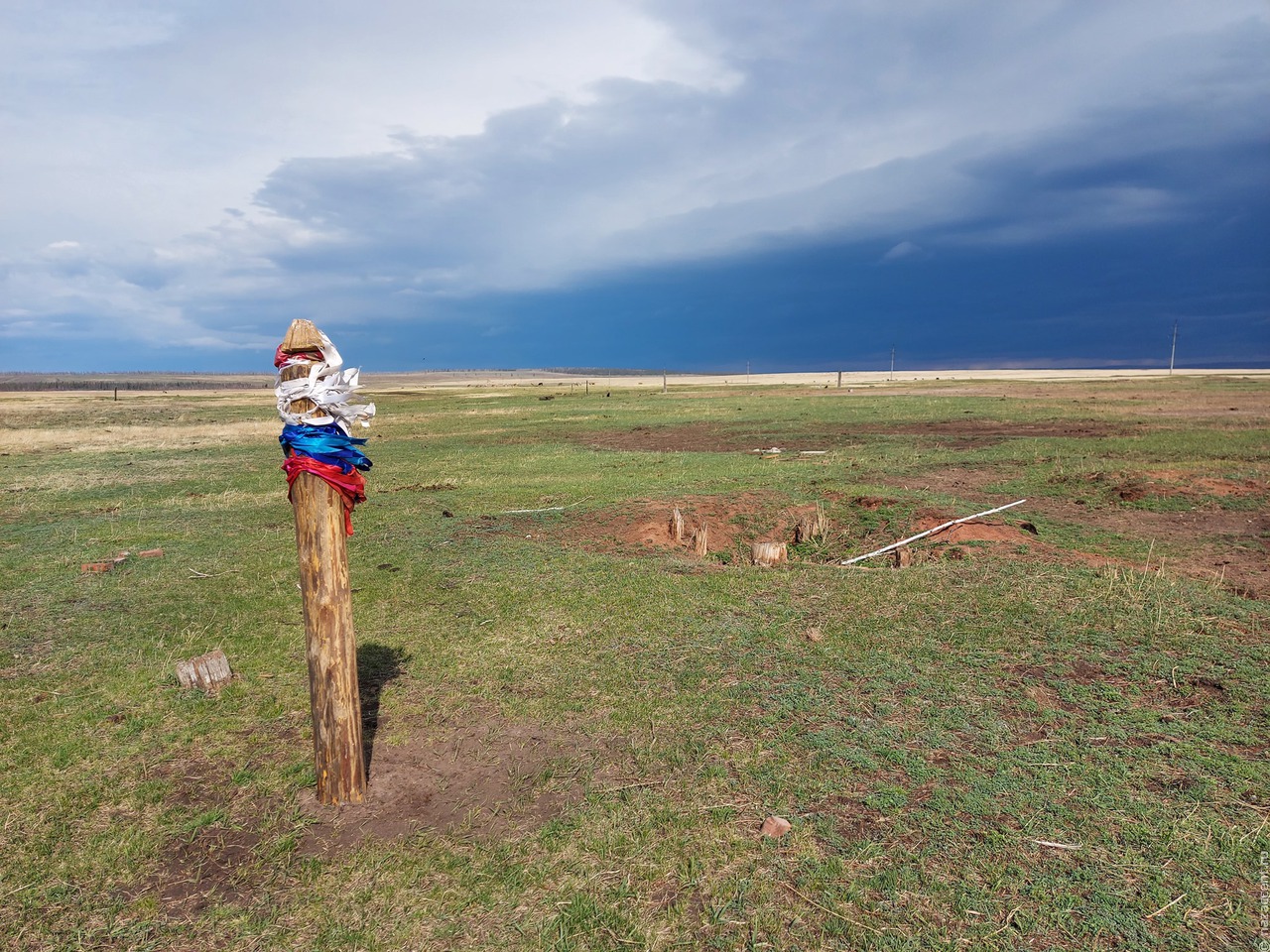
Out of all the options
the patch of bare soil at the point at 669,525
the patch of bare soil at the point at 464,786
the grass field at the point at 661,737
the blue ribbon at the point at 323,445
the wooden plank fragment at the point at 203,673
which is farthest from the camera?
the patch of bare soil at the point at 669,525

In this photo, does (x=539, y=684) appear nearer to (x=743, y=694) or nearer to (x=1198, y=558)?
(x=743, y=694)

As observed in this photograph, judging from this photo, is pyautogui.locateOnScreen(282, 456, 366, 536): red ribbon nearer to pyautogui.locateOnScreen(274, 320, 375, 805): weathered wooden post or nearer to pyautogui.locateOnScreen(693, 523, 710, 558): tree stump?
pyautogui.locateOnScreen(274, 320, 375, 805): weathered wooden post

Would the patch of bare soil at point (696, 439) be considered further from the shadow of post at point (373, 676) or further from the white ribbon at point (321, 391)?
the white ribbon at point (321, 391)

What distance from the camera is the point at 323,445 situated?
4078 mm

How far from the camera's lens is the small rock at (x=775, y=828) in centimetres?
406

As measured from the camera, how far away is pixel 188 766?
16.1ft

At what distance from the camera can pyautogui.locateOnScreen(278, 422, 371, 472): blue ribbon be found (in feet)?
13.3

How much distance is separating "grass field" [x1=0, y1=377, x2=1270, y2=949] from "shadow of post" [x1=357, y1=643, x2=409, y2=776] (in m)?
0.05

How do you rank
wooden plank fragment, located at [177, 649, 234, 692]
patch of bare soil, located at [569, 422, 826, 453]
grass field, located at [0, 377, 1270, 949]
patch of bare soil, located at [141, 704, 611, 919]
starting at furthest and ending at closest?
patch of bare soil, located at [569, 422, 826, 453] < wooden plank fragment, located at [177, 649, 234, 692] < patch of bare soil, located at [141, 704, 611, 919] < grass field, located at [0, 377, 1270, 949]

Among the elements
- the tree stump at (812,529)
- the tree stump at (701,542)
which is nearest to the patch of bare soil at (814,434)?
the tree stump at (812,529)

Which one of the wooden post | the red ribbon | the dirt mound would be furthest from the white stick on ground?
the red ribbon

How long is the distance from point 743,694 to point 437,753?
232cm

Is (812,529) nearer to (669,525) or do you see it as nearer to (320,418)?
(669,525)

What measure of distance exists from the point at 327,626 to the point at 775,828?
9.09 ft
